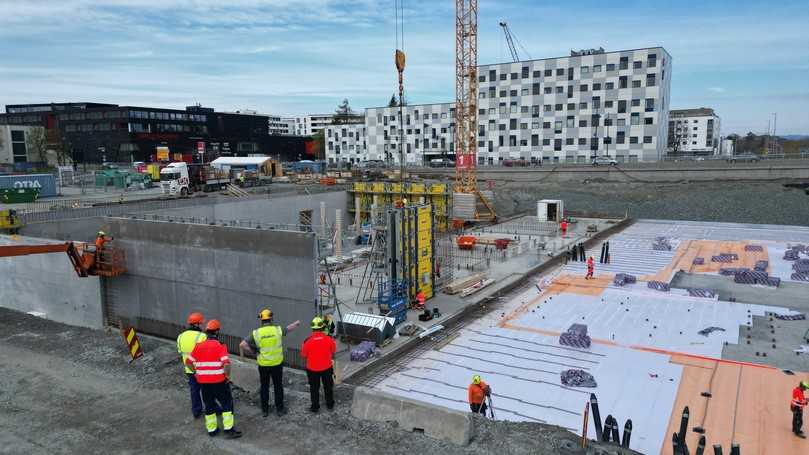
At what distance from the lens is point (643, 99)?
59750 mm

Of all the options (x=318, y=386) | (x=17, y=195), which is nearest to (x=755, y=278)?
(x=318, y=386)

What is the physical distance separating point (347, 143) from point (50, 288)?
235 feet

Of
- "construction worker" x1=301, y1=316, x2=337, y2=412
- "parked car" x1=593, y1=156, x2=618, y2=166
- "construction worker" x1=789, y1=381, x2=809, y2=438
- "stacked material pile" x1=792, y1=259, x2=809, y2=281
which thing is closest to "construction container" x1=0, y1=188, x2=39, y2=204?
"construction worker" x1=301, y1=316, x2=337, y2=412

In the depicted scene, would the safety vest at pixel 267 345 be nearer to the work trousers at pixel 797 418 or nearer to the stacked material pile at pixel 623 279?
the work trousers at pixel 797 418

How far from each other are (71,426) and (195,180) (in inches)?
1284

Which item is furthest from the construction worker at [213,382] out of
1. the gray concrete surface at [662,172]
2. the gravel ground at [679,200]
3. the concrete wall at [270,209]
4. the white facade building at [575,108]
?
the white facade building at [575,108]

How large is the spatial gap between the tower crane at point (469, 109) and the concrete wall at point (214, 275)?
25303 mm

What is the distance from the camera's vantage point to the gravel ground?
40250mm

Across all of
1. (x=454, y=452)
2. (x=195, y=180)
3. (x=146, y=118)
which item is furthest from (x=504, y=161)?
(x=454, y=452)

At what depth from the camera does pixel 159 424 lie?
7.16m

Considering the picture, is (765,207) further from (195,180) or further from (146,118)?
(146,118)

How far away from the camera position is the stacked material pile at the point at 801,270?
20.5 meters

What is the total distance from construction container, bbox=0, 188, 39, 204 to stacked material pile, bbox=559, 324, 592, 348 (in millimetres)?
30742

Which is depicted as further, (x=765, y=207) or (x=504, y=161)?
(x=504, y=161)
